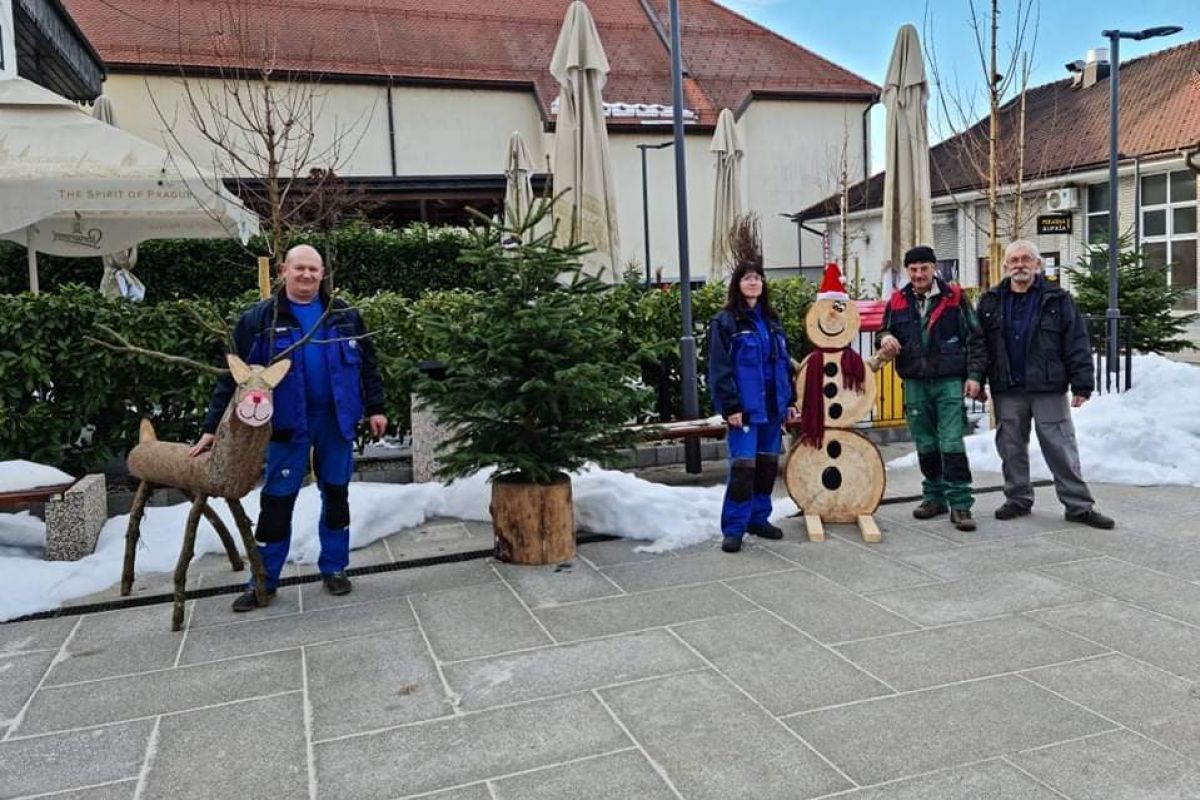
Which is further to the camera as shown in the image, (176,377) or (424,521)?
(176,377)

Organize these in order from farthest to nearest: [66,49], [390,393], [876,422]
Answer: [66,49]
[876,422]
[390,393]

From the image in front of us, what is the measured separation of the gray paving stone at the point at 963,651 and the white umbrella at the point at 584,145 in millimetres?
5968

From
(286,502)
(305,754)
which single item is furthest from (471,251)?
(305,754)

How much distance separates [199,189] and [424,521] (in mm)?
3395

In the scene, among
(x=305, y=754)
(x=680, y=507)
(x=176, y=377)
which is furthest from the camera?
(x=176, y=377)

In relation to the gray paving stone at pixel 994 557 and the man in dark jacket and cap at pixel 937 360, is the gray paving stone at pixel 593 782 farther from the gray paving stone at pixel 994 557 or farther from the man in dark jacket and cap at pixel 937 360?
the man in dark jacket and cap at pixel 937 360

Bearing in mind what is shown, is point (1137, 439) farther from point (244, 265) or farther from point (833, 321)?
point (244, 265)

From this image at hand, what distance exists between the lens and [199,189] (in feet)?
26.7

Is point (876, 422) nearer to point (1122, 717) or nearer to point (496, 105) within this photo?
point (1122, 717)

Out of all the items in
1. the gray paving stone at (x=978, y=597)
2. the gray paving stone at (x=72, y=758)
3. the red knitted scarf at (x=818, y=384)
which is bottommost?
the gray paving stone at (x=72, y=758)

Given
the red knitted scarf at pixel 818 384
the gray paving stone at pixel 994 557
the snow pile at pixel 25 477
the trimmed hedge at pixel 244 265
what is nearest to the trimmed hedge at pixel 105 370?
the snow pile at pixel 25 477

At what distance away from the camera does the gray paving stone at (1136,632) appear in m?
4.17

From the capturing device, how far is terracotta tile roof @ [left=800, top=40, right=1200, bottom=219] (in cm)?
2291

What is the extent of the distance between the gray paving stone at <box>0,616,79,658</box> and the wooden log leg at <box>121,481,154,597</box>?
0.38 metres
